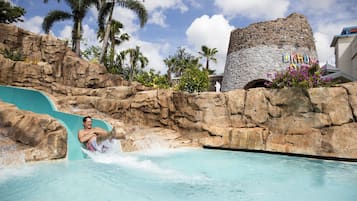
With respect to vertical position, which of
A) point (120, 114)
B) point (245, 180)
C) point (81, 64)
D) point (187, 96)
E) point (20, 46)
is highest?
point (20, 46)

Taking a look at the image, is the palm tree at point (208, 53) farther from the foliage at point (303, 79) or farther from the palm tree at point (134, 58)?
the foliage at point (303, 79)

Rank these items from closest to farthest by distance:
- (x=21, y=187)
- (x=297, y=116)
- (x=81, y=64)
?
(x=21, y=187)
(x=297, y=116)
(x=81, y=64)

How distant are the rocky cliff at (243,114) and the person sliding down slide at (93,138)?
0.91 meters

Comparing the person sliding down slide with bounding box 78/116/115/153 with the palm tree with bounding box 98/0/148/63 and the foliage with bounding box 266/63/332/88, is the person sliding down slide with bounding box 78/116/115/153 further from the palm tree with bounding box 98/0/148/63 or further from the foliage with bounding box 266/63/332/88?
the palm tree with bounding box 98/0/148/63

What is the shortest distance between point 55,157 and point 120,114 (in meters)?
4.57

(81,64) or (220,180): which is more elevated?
(81,64)

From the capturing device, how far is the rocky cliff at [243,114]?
6.48 m

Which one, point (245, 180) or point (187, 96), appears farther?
point (187, 96)

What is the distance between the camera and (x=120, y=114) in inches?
375

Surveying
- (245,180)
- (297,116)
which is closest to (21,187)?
(245,180)

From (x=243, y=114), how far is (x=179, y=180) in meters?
4.39

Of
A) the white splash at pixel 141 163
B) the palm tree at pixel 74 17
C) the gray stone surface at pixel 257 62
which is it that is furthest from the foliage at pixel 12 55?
the gray stone surface at pixel 257 62

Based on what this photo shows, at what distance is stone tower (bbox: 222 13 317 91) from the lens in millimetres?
15672

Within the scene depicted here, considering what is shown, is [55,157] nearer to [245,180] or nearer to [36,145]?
[36,145]
